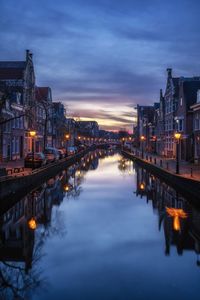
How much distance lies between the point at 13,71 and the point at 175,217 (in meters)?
46.6

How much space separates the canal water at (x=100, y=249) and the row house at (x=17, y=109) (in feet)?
79.2

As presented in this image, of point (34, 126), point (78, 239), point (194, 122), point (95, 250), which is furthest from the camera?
point (34, 126)

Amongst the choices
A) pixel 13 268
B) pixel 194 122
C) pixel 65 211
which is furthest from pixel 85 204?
pixel 194 122

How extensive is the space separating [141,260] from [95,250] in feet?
6.76

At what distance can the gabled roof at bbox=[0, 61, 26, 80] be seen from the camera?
60.8 meters

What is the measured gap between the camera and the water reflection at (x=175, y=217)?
16.2 metres

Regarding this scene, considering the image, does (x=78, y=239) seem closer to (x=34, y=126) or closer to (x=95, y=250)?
(x=95, y=250)

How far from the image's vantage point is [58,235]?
58.7 ft

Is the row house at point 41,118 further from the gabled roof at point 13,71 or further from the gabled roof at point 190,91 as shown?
the gabled roof at point 190,91

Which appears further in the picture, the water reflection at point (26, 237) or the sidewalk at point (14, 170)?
the sidewalk at point (14, 170)

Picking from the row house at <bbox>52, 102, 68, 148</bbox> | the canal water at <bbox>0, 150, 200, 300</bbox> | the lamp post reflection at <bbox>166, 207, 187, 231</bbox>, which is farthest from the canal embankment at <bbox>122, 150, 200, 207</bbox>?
the row house at <bbox>52, 102, 68, 148</bbox>

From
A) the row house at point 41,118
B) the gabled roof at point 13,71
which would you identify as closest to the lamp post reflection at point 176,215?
the gabled roof at point 13,71

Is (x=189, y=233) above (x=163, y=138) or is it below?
below

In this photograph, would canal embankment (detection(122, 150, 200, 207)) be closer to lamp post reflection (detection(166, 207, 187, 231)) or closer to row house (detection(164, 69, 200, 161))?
lamp post reflection (detection(166, 207, 187, 231))
